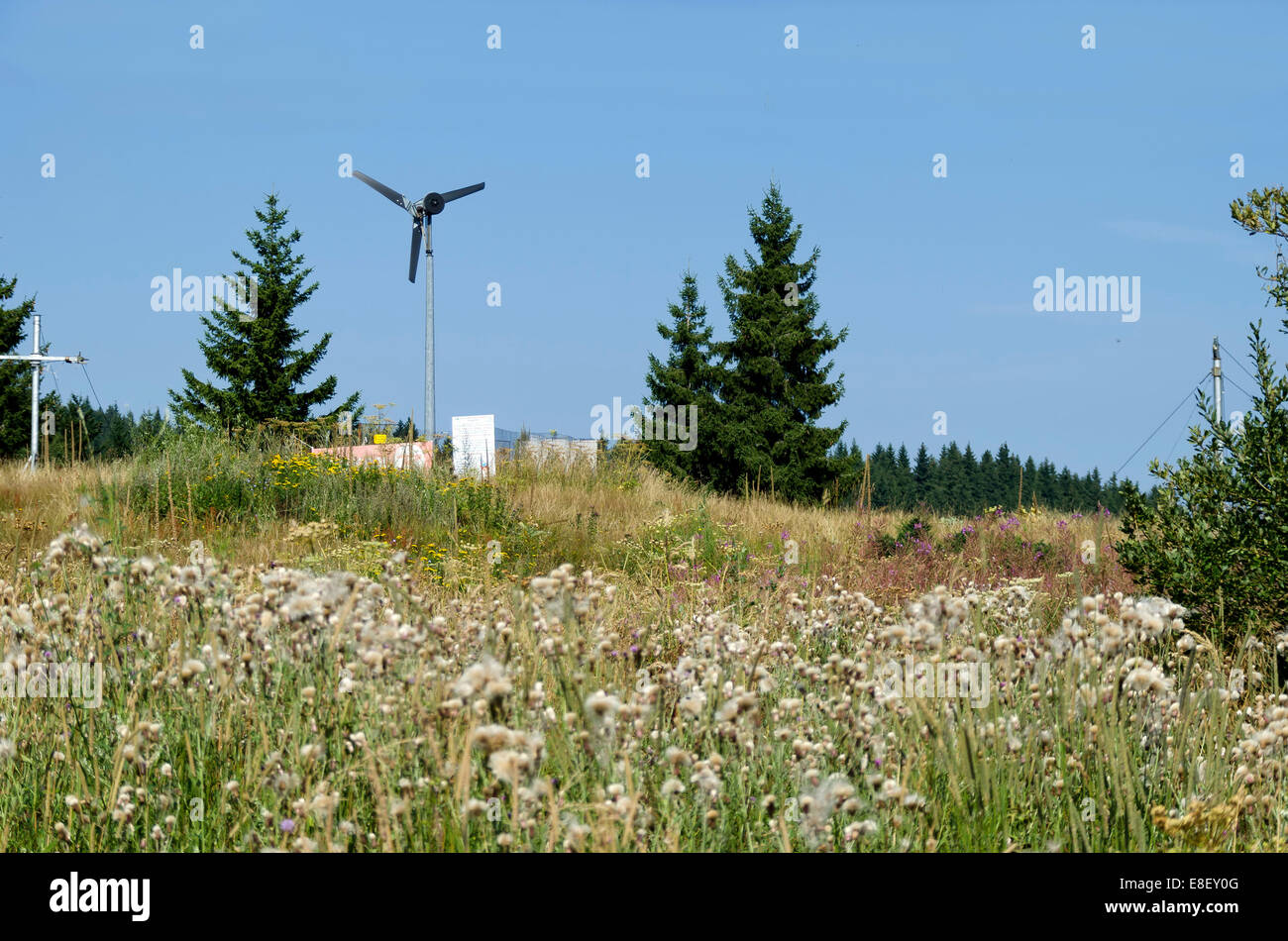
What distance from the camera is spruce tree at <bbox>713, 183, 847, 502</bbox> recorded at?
28.9 metres

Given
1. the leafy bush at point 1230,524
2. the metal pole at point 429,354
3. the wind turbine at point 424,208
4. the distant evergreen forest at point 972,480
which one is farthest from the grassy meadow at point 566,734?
the distant evergreen forest at point 972,480

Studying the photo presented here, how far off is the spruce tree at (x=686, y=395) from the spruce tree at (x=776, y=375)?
767mm

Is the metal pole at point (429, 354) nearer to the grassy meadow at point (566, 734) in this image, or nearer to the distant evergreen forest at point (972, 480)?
the grassy meadow at point (566, 734)

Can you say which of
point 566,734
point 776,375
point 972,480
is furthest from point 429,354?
point 972,480

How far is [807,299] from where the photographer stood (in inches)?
1201

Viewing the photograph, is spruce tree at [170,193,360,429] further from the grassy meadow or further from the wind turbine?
the grassy meadow

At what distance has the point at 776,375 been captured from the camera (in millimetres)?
29812

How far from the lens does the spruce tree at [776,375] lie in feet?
94.8

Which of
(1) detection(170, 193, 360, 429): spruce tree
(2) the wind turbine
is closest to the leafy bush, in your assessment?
(2) the wind turbine

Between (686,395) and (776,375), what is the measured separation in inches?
156

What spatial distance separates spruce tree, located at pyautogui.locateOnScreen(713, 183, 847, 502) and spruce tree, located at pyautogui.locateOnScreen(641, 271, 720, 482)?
2.52ft
